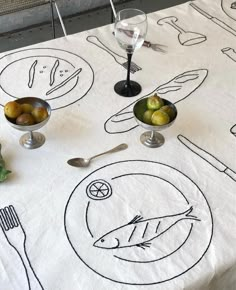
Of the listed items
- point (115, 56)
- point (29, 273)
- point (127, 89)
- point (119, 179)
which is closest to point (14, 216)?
point (29, 273)

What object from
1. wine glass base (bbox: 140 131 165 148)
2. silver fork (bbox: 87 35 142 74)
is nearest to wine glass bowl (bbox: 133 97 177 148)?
wine glass base (bbox: 140 131 165 148)

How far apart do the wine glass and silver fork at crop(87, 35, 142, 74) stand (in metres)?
0.07

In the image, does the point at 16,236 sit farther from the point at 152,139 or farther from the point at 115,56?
the point at 115,56

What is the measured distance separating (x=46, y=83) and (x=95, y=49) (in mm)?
218

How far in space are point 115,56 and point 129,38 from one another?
14 centimetres

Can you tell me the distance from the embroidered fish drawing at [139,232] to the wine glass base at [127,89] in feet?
1.33

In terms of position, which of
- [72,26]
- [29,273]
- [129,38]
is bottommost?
[72,26]

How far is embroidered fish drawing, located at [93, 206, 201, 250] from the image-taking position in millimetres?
824

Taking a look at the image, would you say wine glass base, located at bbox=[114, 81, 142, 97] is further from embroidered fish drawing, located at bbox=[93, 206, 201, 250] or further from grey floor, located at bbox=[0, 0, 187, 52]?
grey floor, located at bbox=[0, 0, 187, 52]

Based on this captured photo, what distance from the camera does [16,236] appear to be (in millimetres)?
828

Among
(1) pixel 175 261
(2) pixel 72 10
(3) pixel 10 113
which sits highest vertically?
(3) pixel 10 113

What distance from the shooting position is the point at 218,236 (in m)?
0.85

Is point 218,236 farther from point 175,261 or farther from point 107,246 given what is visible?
point 107,246

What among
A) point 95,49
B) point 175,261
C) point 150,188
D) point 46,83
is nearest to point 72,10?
point 95,49
